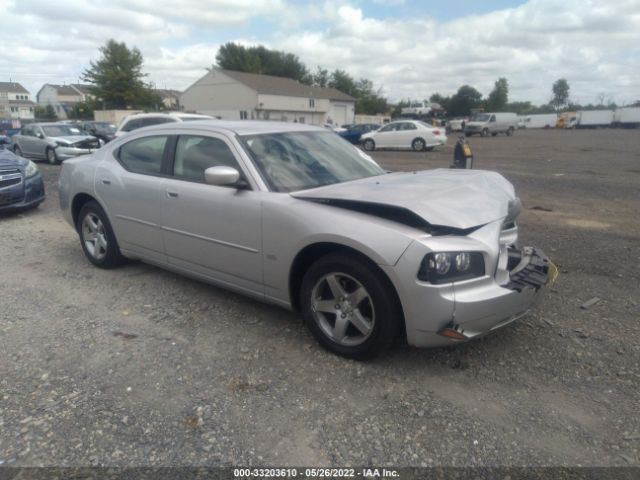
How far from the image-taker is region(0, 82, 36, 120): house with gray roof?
94.7 m

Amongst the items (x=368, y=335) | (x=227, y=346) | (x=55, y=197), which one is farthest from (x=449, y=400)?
(x=55, y=197)

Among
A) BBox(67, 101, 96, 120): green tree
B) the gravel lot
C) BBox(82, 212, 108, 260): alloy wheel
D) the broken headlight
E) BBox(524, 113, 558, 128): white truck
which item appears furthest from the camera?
BBox(524, 113, 558, 128): white truck

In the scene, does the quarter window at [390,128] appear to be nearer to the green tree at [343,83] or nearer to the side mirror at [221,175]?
the side mirror at [221,175]

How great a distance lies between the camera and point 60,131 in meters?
17.8

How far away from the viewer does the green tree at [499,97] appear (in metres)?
97.0

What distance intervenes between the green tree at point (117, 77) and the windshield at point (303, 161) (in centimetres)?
5746

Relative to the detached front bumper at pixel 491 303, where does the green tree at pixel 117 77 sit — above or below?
above

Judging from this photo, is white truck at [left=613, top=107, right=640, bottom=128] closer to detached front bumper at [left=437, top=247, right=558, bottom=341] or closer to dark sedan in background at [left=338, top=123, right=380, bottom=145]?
dark sedan in background at [left=338, top=123, right=380, bottom=145]

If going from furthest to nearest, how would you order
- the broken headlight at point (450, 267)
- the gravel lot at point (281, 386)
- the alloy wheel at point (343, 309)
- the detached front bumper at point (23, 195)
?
the detached front bumper at point (23, 195) → the alloy wheel at point (343, 309) → the broken headlight at point (450, 267) → the gravel lot at point (281, 386)

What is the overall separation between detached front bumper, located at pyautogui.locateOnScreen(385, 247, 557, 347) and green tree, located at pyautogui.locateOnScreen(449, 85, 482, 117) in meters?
92.6

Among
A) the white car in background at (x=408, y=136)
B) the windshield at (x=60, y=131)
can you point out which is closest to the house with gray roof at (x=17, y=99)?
the windshield at (x=60, y=131)

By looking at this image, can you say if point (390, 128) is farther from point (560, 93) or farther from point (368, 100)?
point (560, 93)

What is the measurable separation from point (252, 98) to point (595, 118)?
43.5 m

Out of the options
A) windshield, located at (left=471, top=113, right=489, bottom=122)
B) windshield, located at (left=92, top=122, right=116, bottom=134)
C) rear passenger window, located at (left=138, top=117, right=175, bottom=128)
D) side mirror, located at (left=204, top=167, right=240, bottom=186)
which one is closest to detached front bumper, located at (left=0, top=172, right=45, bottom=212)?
rear passenger window, located at (left=138, top=117, right=175, bottom=128)
